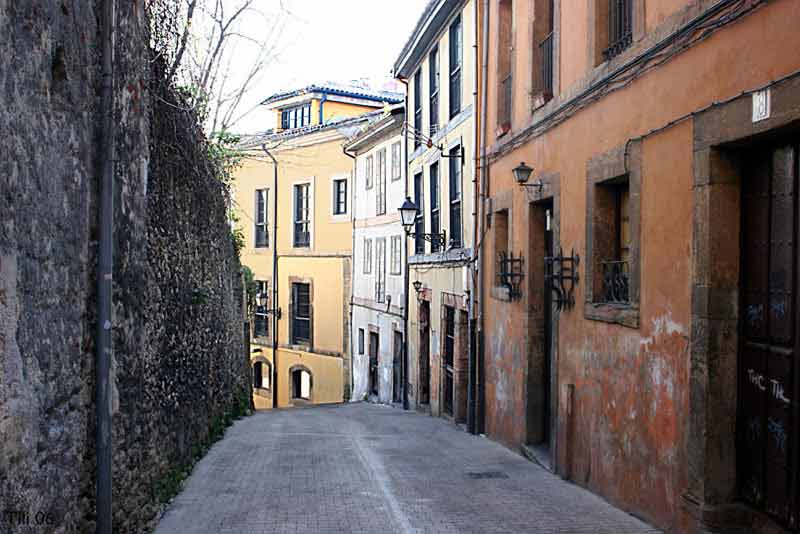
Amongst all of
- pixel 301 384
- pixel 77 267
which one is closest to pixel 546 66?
pixel 77 267

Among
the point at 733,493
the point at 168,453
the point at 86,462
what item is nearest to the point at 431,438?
the point at 168,453

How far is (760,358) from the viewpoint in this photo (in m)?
5.70

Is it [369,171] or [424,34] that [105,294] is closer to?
[424,34]

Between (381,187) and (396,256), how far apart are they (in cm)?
291

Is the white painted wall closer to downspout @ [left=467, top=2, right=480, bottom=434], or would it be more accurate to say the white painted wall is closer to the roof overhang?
the roof overhang

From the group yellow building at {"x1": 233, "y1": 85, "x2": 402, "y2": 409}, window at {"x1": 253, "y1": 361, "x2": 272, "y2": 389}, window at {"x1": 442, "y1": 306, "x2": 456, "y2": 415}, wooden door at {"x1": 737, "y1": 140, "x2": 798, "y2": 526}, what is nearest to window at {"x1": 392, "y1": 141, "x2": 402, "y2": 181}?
yellow building at {"x1": 233, "y1": 85, "x2": 402, "y2": 409}

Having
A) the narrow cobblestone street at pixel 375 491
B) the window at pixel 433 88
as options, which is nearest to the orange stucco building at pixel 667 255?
the narrow cobblestone street at pixel 375 491

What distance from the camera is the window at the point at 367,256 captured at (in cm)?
2607

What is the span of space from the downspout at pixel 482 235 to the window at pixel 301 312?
17.5 meters

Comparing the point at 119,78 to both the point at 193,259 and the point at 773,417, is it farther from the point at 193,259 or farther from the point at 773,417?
the point at 773,417

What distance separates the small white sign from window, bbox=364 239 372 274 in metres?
20.8

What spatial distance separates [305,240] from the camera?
31219 mm

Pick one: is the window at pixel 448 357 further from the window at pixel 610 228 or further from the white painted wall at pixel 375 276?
the window at pixel 610 228

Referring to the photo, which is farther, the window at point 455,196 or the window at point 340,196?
the window at point 340,196
